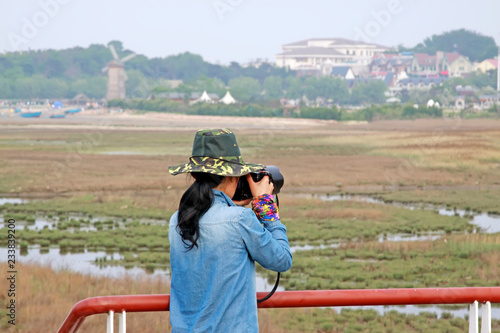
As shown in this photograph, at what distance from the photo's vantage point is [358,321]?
10.4 metres

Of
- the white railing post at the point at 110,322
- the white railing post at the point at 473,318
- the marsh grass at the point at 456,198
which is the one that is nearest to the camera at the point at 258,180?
the white railing post at the point at 110,322

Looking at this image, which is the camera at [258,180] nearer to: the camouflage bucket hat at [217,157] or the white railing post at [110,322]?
the camouflage bucket hat at [217,157]

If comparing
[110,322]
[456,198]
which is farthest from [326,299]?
[456,198]

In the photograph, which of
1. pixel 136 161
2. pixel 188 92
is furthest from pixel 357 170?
pixel 188 92

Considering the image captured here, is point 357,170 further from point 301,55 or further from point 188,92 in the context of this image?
point 301,55

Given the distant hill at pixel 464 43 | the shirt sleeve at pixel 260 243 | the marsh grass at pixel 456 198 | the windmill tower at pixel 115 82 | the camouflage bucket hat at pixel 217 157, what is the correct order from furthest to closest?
the distant hill at pixel 464 43, the windmill tower at pixel 115 82, the marsh grass at pixel 456 198, the camouflage bucket hat at pixel 217 157, the shirt sleeve at pixel 260 243

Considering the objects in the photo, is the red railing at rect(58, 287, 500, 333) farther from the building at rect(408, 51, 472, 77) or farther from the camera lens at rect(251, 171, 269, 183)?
the building at rect(408, 51, 472, 77)

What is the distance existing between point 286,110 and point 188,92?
27.1 m

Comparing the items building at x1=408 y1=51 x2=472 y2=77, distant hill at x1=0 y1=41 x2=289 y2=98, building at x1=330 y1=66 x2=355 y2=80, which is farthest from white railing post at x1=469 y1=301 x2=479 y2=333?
building at x1=330 y1=66 x2=355 y2=80

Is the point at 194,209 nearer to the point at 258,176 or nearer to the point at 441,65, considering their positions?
the point at 258,176

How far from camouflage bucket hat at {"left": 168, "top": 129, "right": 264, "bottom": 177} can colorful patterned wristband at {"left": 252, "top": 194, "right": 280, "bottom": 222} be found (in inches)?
4.9

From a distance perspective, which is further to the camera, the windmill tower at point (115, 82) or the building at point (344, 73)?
the building at point (344, 73)

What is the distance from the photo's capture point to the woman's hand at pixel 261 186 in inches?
111

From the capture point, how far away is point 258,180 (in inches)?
111
